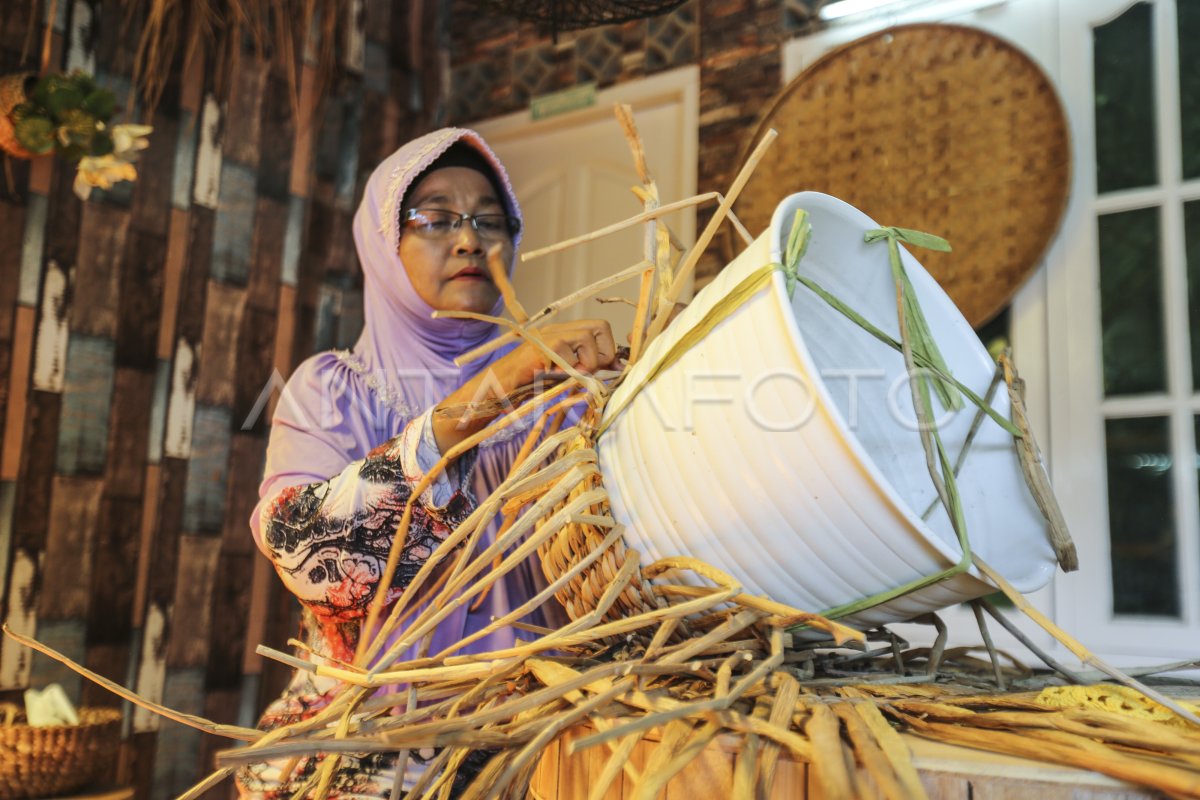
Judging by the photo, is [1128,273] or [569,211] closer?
[1128,273]

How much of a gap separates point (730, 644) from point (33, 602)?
1869mm

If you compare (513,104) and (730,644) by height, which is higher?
(513,104)

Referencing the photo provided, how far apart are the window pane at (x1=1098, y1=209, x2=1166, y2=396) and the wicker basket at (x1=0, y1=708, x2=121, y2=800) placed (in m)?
1.91

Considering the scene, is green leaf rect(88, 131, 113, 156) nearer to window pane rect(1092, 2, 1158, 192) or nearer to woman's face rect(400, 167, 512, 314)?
woman's face rect(400, 167, 512, 314)

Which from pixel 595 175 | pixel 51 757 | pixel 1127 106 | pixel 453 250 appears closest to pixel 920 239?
pixel 453 250

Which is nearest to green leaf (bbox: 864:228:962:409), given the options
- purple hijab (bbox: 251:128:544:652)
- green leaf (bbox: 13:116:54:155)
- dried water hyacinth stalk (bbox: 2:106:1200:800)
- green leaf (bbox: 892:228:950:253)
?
green leaf (bbox: 892:228:950:253)

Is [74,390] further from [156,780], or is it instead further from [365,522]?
[365,522]

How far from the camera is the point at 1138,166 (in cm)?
184

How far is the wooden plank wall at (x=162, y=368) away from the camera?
6.17ft

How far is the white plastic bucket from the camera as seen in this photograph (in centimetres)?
37

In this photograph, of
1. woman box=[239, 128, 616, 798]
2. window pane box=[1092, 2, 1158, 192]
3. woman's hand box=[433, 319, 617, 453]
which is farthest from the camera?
window pane box=[1092, 2, 1158, 192]

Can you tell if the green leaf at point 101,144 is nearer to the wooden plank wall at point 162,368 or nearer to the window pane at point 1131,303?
the wooden plank wall at point 162,368

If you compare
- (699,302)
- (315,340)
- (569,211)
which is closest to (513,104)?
(569,211)

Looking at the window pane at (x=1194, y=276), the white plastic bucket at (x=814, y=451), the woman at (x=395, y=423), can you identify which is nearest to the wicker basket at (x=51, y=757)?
the woman at (x=395, y=423)
